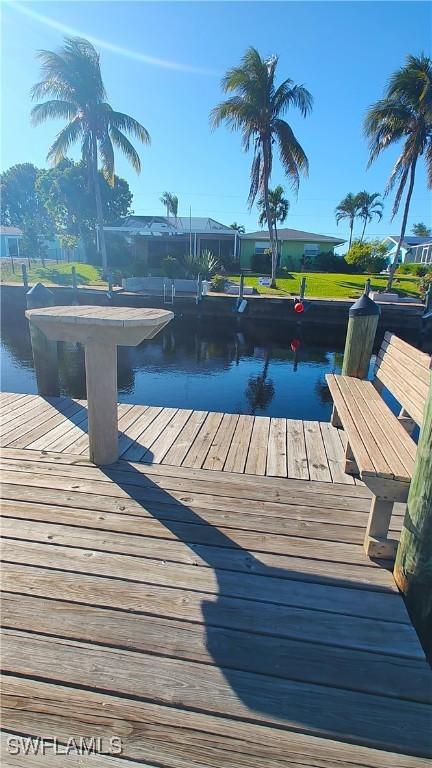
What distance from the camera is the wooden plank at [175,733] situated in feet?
4.01

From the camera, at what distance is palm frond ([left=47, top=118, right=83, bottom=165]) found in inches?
763

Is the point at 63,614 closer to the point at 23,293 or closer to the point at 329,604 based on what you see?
the point at 329,604

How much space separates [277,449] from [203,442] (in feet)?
2.08

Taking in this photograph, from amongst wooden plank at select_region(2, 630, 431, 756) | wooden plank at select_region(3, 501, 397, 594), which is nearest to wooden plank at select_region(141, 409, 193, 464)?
wooden plank at select_region(3, 501, 397, 594)

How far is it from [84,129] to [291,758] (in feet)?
79.1

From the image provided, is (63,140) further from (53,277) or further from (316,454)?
(316,454)

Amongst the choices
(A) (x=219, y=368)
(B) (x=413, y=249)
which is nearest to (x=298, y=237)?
(B) (x=413, y=249)

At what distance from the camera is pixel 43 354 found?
424 centimetres

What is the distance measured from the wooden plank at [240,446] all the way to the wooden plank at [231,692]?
155 centimetres

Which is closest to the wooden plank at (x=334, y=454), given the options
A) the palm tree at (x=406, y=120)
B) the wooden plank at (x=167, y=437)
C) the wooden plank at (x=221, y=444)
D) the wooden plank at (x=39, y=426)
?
the wooden plank at (x=221, y=444)

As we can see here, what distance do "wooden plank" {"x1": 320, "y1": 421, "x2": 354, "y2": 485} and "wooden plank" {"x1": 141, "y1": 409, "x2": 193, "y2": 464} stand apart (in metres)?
1.32

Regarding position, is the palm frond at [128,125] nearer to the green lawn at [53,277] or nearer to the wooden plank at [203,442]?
the green lawn at [53,277]

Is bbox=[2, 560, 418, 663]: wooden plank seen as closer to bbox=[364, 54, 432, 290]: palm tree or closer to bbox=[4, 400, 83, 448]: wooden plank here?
bbox=[4, 400, 83, 448]: wooden plank

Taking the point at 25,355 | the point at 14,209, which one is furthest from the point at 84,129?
the point at 14,209
